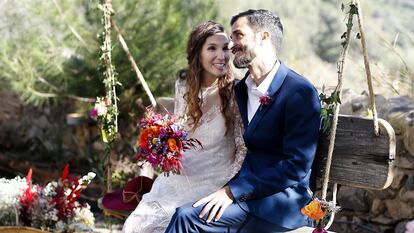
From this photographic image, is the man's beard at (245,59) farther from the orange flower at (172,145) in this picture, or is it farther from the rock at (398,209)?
the rock at (398,209)

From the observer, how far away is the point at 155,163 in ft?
10.9

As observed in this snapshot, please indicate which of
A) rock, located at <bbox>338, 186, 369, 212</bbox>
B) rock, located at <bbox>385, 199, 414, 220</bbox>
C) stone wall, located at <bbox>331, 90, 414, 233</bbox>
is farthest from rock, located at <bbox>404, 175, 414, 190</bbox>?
rock, located at <bbox>338, 186, 369, 212</bbox>

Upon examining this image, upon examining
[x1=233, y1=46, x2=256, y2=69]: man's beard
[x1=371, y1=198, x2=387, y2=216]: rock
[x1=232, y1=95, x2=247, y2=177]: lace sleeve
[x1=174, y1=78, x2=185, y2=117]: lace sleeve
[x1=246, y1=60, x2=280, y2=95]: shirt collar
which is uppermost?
[x1=233, y1=46, x2=256, y2=69]: man's beard

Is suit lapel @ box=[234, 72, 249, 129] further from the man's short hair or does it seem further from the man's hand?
the man's hand

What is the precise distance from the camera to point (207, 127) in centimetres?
366

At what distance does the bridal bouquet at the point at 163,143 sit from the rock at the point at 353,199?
1887 mm

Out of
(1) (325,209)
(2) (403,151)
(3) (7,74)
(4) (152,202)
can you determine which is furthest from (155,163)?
(3) (7,74)

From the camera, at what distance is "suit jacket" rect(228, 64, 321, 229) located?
3004mm

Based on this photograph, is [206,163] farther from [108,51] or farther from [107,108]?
[108,51]

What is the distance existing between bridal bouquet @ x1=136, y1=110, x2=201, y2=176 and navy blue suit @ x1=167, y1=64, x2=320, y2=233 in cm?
37

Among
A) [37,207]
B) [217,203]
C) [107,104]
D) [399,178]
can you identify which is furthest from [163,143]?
[399,178]

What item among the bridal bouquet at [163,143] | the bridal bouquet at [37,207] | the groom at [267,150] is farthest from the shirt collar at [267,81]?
the bridal bouquet at [37,207]

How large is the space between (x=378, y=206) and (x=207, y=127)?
5.62 ft

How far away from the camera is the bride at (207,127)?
140 inches
